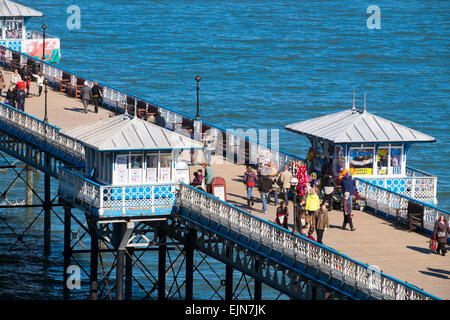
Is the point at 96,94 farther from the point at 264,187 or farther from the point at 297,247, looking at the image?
the point at 297,247

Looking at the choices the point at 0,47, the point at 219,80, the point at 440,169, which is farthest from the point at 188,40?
the point at 0,47

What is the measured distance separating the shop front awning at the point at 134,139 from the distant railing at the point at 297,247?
1668 millimetres

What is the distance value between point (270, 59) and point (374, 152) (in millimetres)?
78841

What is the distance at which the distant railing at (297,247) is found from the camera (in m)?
37.5

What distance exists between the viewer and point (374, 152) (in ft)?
167

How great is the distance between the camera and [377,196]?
48.0m

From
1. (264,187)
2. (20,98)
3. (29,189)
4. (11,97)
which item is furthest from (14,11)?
(264,187)

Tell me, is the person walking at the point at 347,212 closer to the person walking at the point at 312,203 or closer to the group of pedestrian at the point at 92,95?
the person walking at the point at 312,203

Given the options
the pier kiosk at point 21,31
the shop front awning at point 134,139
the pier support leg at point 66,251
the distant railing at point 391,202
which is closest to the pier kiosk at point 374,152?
the distant railing at point 391,202

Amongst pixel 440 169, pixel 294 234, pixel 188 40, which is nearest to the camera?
pixel 294 234

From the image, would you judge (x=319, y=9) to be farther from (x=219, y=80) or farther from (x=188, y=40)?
(x=219, y=80)

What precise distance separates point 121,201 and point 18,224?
31331 millimetres

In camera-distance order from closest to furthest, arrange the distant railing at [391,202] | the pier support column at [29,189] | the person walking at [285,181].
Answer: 1. the distant railing at [391,202]
2. the person walking at [285,181]
3. the pier support column at [29,189]

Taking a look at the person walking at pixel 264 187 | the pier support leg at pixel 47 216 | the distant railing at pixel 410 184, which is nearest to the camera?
the person walking at pixel 264 187
